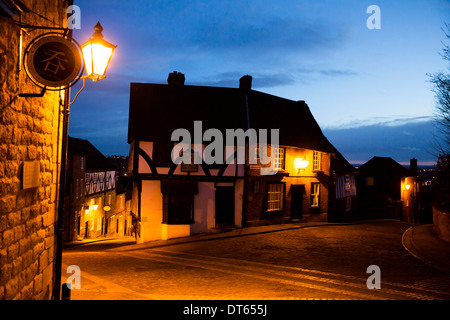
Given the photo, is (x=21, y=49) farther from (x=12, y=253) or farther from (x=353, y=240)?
(x=353, y=240)

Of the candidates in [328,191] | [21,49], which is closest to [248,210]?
[328,191]

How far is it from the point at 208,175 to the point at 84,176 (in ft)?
47.9

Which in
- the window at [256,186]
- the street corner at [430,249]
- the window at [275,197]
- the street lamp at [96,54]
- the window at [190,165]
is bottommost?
the street corner at [430,249]

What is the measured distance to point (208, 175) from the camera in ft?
62.8

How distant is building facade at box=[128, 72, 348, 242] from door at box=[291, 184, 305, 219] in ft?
0.20

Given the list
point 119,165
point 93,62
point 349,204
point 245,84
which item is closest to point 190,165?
point 245,84

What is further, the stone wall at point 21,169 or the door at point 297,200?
the door at point 297,200

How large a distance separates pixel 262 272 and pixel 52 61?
25.7ft

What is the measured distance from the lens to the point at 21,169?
4.39 meters

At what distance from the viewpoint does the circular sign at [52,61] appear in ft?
14.0

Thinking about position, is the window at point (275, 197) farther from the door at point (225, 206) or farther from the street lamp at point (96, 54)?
the street lamp at point (96, 54)

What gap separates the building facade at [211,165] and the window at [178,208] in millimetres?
50

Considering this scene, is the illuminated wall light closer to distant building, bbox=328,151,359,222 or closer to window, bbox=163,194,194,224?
distant building, bbox=328,151,359,222

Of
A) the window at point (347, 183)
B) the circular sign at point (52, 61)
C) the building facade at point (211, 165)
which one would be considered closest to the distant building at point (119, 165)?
the building facade at point (211, 165)
